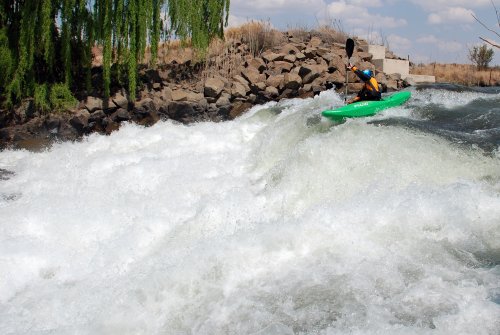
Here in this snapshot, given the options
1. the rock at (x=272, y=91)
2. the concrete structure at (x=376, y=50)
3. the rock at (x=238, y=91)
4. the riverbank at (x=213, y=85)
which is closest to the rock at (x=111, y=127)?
the riverbank at (x=213, y=85)

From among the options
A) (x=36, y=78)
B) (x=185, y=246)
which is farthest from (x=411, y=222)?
(x=36, y=78)

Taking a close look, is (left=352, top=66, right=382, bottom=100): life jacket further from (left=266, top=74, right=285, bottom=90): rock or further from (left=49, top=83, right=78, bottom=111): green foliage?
(left=49, top=83, right=78, bottom=111): green foliage

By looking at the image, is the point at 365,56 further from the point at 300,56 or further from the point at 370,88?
the point at 370,88

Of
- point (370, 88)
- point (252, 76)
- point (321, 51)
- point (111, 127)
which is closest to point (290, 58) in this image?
point (321, 51)

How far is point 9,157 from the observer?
8.60 metres

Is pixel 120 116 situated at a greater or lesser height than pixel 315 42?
lesser

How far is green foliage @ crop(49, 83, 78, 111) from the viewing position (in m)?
9.77

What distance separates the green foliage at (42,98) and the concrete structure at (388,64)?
8510 millimetres

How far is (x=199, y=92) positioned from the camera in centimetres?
1051

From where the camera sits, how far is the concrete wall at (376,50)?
13.3 m

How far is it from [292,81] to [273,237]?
7.34 metres

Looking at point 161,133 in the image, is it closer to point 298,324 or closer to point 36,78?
point 36,78

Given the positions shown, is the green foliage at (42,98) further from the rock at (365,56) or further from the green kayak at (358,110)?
the rock at (365,56)

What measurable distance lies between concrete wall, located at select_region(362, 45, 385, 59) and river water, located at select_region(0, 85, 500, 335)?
648 centimetres
